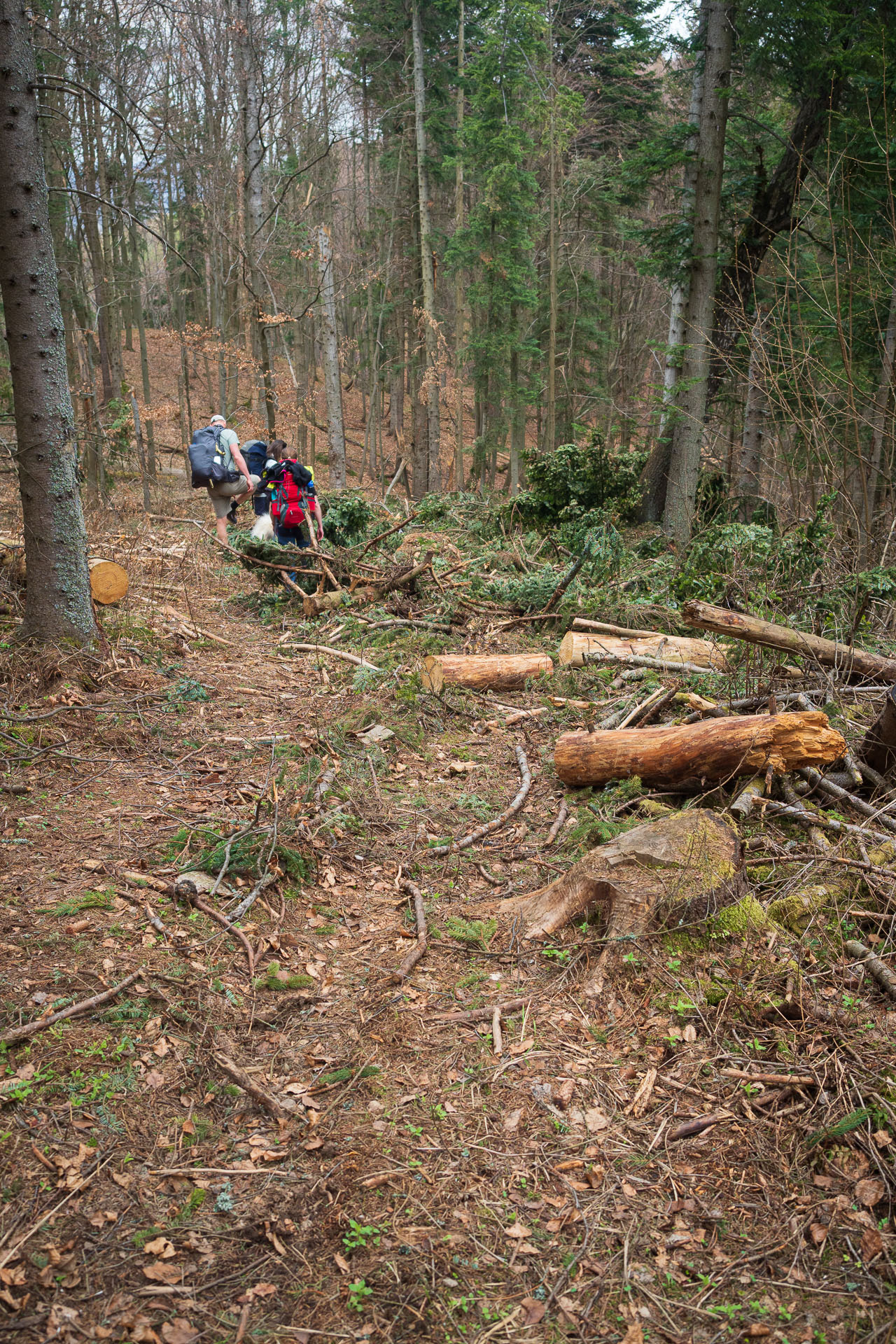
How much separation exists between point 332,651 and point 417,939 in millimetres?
4488

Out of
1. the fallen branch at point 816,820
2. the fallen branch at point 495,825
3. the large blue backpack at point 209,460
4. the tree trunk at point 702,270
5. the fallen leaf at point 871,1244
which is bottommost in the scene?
the fallen branch at point 495,825

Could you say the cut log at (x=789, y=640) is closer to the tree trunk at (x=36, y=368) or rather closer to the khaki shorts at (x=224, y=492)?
the tree trunk at (x=36, y=368)

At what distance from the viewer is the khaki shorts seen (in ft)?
36.7

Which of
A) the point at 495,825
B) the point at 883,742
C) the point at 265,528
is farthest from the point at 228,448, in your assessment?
the point at 883,742

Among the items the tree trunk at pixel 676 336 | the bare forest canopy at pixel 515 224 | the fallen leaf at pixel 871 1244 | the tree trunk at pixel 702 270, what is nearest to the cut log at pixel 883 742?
the fallen leaf at pixel 871 1244

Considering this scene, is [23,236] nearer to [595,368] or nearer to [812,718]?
[812,718]

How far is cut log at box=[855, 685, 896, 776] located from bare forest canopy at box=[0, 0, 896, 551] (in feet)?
10.7

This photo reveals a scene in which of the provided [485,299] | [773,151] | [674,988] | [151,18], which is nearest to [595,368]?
[485,299]

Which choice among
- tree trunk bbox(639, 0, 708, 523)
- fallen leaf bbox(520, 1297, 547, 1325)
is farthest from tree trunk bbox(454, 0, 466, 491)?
fallen leaf bbox(520, 1297, 547, 1325)

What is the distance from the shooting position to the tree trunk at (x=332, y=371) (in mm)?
17453

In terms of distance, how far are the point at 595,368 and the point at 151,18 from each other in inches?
590

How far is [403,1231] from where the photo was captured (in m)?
2.54

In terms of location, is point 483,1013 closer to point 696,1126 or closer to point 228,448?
point 696,1126

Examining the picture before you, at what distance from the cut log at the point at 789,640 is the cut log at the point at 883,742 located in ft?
3.34
